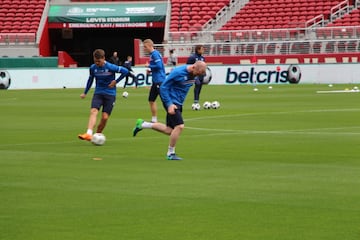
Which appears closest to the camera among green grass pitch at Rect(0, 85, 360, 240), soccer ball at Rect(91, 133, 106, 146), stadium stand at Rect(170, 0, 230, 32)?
green grass pitch at Rect(0, 85, 360, 240)

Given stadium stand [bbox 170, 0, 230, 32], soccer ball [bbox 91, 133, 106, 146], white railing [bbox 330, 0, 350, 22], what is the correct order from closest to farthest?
1. soccer ball [bbox 91, 133, 106, 146]
2. white railing [bbox 330, 0, 350, 22]
3. stadium stand [bbox 170, 0, 230, 32]

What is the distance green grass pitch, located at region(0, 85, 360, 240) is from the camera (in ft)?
34.0

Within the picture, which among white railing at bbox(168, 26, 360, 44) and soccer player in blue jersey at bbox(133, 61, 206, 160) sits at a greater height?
soccer player in blue jersey at bbox(133, 61, 206, 160)

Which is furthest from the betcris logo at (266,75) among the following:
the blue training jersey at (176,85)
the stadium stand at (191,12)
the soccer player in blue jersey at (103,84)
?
the blue training jersey at (176,85)

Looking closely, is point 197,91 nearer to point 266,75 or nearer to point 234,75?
point 266,75

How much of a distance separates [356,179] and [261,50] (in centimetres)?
4527

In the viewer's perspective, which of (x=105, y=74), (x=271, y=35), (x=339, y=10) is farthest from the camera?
(x=339, y=10)

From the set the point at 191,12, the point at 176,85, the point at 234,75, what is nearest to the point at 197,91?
the point at 176,85

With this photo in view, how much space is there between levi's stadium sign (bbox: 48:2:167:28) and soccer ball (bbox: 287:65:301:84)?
55.2ft

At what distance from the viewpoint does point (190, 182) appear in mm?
13945

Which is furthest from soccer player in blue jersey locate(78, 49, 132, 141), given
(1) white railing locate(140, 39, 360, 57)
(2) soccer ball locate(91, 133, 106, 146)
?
(1) white railing locate(140, 39, 360, 57)

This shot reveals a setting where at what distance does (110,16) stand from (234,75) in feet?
55.1

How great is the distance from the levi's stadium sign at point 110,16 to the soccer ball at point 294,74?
55.2 feet

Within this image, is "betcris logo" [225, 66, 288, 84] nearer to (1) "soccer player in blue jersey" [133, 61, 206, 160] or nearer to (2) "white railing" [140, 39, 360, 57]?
(2) "white railing" [140, 39, 360, 57]
